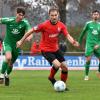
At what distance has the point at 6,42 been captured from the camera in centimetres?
1545

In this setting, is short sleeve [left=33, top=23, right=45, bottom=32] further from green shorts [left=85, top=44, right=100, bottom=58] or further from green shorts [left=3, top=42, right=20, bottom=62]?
green shorts [left=85, top=44, right=100, bottom=58]

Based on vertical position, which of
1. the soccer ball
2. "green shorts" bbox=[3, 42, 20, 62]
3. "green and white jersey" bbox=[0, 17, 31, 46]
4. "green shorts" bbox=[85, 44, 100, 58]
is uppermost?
"green and white jersey" bbox=[0, 17, 31, 46]

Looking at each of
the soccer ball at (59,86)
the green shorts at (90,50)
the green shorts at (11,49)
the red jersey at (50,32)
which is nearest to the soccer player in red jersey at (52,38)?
the red jersey at (50,32)

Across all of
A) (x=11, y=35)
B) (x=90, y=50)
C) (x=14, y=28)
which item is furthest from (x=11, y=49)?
(x=90, y=50)

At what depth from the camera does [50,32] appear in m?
13.7

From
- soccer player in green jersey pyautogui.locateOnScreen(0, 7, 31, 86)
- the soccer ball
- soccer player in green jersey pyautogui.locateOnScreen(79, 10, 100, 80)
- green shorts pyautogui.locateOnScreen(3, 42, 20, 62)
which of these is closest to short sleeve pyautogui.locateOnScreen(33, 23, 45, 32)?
soccer player in green jersey pyautogui.locateOnScreen(0, 7, 31, 86)

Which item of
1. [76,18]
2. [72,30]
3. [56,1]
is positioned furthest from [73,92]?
[76,18]

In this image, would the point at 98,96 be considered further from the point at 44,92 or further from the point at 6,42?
the point at 6,42

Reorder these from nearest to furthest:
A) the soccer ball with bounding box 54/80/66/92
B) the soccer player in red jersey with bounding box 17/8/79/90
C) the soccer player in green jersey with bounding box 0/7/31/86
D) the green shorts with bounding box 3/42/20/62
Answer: the soccer ball with bounding box 54/80/66/92, the soccer player in red jersey with bounding box 17/8/79/90, the soccer player in green jersey with bounding box 0/7/31/86, the green shorts with bounding box 3/42/20/62

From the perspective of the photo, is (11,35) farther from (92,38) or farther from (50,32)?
(92,38)

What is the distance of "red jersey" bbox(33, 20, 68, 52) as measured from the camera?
13680 mm

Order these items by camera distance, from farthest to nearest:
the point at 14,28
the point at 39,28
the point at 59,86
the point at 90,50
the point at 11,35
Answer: the point at 90,50 < the point at 11,35 < the point at 14,28 < the point at 39,28 < the point at 59,86

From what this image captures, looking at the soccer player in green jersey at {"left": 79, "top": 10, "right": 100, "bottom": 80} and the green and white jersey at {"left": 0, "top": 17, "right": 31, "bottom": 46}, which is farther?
the soccer player in green jersey at {"left": 79, "top": 10, "right": 100, "bottom": 80}

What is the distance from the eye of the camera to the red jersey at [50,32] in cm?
1368
